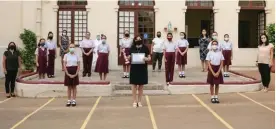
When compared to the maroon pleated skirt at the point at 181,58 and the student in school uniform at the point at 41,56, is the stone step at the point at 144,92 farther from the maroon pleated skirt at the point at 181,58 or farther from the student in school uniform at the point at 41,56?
the student in school uniform at the point at 41,56

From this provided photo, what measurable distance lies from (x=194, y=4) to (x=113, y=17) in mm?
3971

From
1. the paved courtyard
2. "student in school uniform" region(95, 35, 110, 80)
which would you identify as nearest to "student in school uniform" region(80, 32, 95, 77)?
"student in school uniform" region(95, 35, 110, 80)

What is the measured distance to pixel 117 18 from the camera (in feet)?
70.6

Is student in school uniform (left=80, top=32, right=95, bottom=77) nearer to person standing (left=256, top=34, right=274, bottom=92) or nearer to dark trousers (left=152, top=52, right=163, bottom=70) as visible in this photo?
dark trousers (left=152, top=52, right=163, bottom=70)

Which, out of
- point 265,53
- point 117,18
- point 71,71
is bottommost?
point 71,71

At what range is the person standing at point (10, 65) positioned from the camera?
14242 millimetres

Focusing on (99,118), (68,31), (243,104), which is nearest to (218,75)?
(243,104)

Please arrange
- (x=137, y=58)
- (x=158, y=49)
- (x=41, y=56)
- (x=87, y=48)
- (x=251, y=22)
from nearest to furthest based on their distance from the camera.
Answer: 1. (x=137, y=58)
2. (x=41, y=56)
3. (x=87, y=48)
4. (x=158, y=49)
5. (x=251, y=22)

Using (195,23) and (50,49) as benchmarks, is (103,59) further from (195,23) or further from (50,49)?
(195,23)

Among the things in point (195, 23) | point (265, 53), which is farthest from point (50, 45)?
point (195, 23)

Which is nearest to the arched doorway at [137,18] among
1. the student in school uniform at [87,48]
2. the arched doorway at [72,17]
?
the arched doorway at [72,17]

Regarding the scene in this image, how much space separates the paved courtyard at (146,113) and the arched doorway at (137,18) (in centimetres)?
830

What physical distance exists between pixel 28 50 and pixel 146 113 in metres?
11.7

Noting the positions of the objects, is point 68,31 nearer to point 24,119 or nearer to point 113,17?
point 113,17
